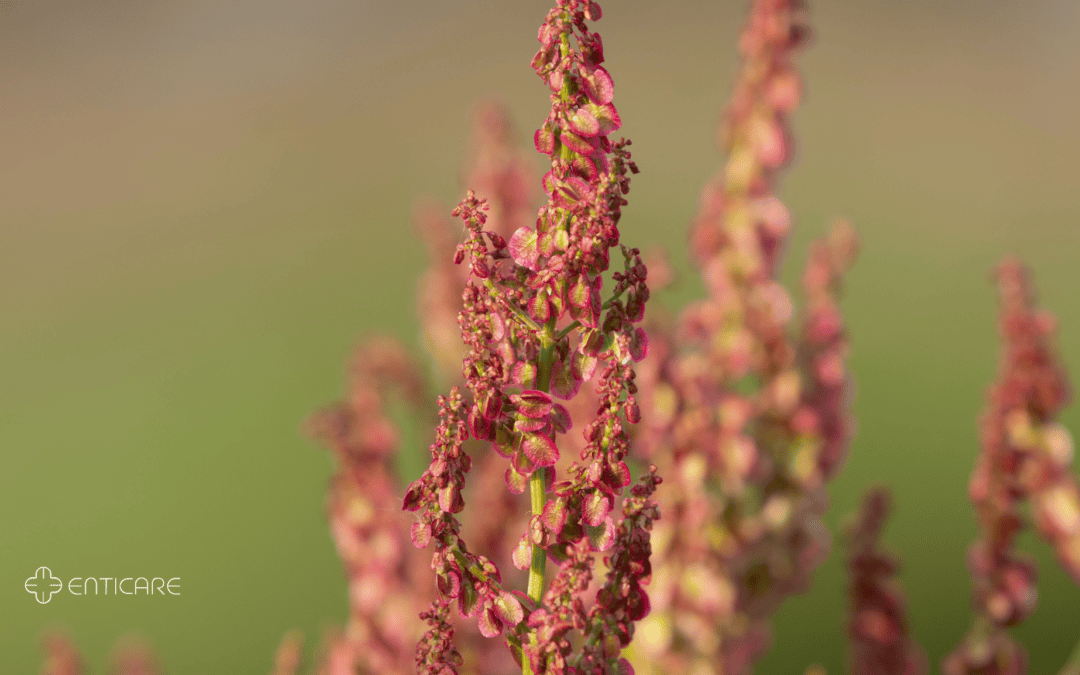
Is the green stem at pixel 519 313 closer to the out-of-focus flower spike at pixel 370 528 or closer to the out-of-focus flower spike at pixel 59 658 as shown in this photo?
the out-of-focus flower spike at pixel 370 528

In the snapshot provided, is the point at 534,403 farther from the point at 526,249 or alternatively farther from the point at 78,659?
the point at 78,659

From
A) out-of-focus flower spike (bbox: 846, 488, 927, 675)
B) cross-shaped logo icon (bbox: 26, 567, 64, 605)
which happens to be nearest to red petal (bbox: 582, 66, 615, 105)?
out-of-focus flower spike (bbox: 846, 488, 927, 675)

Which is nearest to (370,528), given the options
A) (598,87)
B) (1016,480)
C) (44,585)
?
(598,87)

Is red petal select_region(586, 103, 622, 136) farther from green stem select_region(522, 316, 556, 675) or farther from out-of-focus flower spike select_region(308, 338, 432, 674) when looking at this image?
out-of-focus flower spike select_region(308, 338, 432, 674)

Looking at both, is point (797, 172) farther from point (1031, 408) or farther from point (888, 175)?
point (1031, 408)

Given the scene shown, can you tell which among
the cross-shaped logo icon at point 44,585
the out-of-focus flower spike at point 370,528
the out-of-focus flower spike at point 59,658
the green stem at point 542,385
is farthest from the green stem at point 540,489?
the cross-shaped logo icon at point 44,585

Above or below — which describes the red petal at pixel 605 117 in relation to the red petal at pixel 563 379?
above

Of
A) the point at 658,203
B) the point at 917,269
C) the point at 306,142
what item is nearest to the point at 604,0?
the point at 658,203
